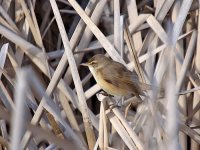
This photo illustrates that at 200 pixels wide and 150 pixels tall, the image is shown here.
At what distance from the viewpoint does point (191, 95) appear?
138 inches

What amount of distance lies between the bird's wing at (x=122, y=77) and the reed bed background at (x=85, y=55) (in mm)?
68

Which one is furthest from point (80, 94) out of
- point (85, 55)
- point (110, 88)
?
point (85, 55)

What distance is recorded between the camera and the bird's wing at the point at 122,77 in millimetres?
3055

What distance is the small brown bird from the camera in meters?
3.11

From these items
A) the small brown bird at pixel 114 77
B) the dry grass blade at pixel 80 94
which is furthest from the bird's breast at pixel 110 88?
the dry grass blade at pixel 80 94

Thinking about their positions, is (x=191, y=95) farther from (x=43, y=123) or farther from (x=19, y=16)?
(x=19, y=16)

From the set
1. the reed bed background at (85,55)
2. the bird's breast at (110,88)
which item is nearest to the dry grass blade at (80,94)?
the reed bed background at (85,55)

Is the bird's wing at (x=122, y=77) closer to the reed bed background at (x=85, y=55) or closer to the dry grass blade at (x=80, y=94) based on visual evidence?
the reed bed background at (x=85, y=55)

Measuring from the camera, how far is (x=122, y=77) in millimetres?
3170

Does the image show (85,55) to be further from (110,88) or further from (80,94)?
(80,94)

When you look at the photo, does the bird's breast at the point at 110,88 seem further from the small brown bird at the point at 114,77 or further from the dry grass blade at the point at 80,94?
the dry grass blade at the point at 80,94

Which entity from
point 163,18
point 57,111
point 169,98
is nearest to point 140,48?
point 163,18

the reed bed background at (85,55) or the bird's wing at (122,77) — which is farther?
the reed bed background at (85,55)

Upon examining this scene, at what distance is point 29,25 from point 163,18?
0.85 meters
